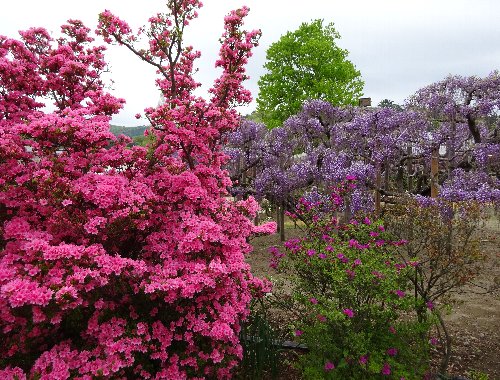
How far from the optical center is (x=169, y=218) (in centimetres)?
483

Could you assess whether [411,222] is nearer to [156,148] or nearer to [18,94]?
[156,148]

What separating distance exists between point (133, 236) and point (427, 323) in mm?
3764

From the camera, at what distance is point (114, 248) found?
467 centimetres

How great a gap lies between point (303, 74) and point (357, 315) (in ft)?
81.7

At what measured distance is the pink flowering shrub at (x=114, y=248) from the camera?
4008 millimetres

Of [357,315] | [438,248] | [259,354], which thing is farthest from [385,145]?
[259,354]

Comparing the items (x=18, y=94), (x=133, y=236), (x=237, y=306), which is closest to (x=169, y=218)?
(x=133, y=236)

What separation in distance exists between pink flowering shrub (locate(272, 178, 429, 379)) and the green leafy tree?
22173 millimetres

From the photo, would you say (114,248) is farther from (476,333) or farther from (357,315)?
(476,333)

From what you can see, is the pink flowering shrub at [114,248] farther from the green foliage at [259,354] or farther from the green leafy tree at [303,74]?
the green leafy tree at [303,74]

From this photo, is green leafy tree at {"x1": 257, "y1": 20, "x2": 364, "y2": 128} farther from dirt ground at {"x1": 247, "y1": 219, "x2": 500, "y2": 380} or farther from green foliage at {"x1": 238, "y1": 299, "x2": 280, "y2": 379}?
green foliage at {"x1": 238, "y1": 299, "x2": 280, "y2": 379}

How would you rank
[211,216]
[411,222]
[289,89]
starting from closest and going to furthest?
[211,216] < [411,222] < [289,89]

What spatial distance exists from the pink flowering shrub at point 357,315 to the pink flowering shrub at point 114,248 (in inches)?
36.4

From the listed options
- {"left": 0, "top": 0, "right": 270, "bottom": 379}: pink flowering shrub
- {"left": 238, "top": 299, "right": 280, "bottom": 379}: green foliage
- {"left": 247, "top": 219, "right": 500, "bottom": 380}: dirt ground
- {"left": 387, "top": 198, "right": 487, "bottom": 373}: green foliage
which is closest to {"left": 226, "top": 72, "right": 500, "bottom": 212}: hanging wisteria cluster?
{"left": 247, "top": 219, "right": 500, "bottom": 380}: dirt ground
